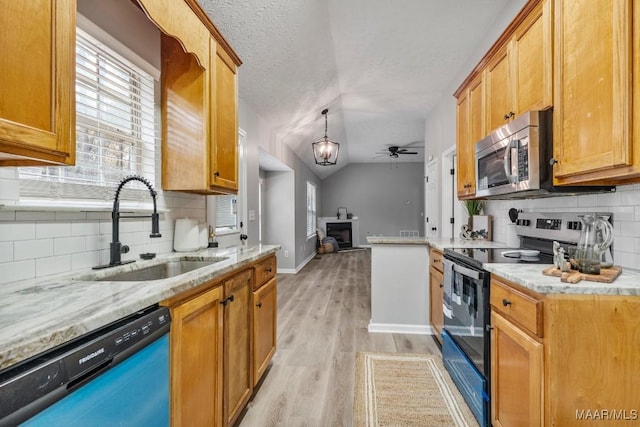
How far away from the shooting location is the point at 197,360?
129 centimetres

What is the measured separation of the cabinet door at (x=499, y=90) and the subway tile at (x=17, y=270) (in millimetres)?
2625

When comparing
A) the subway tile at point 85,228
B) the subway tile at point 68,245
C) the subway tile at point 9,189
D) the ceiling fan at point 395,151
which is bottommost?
the subway tile at point 68,245

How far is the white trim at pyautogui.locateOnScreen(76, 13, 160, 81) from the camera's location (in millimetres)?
1447

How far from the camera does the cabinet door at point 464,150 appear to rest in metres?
2.75

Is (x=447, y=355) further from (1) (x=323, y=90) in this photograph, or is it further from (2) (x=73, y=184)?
(1) (x=323, y=90)

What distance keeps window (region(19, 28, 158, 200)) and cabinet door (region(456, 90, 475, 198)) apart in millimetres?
2450

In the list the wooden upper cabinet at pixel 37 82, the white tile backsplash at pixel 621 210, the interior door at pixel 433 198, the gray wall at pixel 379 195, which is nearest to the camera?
the wooden upper cabinet at pixel 37 82

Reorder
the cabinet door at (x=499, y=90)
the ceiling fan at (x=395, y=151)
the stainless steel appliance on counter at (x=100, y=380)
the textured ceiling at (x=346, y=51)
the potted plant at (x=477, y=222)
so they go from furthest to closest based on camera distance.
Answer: the ceiling fan at (x=395, y=151) → the potted plant at (x=477, y=222) → the textured ceiling at (x=346, y=51) → the cabinet door at (x=499, y=90) → the stainless steel appliance on counter at (x=100, y=380)

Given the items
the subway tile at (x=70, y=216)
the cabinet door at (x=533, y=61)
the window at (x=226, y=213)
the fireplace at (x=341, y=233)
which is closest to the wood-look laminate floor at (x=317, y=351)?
the window at (x=226, y=213)

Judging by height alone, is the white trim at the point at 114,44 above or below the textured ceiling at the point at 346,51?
below

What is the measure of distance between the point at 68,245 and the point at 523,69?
2.60 meters

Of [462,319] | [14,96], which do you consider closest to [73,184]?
[14,96]

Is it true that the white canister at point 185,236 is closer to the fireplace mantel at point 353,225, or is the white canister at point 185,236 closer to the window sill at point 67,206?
the window sill at point 67,206

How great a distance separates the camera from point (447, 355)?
2.33 metres
